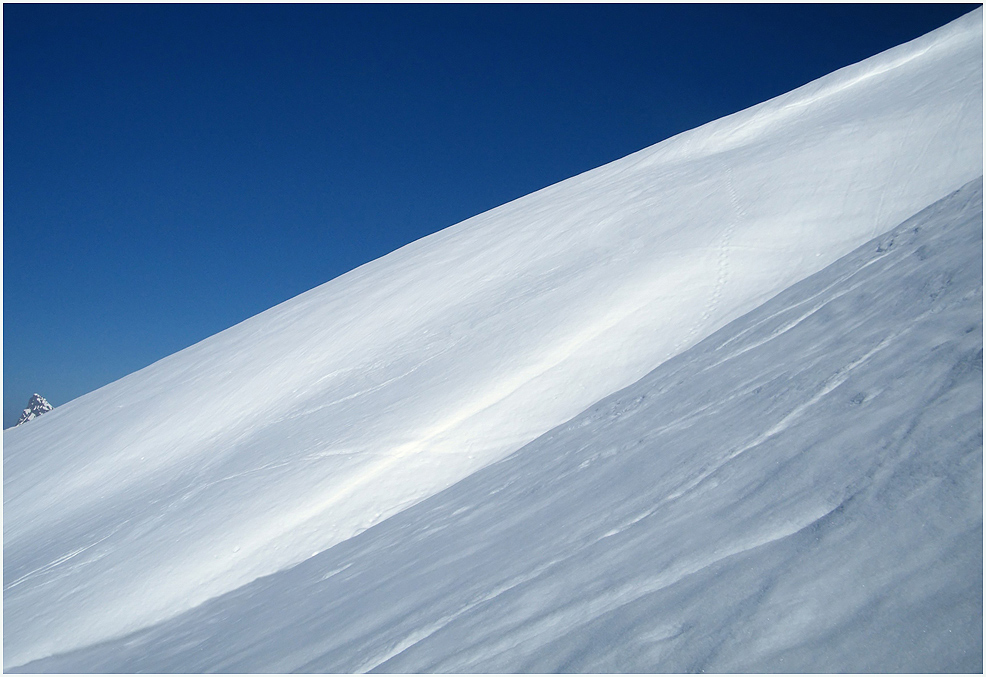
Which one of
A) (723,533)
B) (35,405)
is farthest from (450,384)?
(35,405)

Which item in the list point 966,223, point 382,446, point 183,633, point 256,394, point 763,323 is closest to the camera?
point 183,633

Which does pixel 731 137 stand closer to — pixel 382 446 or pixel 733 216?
pixel 733 216

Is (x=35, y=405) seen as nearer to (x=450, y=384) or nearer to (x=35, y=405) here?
(x=35, y=405)

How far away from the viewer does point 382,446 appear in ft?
10.3

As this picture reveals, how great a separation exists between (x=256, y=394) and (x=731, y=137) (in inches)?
193

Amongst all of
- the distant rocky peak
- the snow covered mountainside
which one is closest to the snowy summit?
the distant rocky peak

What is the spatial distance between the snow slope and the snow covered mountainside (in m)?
0.03

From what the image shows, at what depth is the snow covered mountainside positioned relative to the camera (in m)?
2.65

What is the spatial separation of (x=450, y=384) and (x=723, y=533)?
2118 mm

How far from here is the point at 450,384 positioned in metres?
3.50

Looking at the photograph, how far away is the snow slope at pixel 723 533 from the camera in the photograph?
1205 millimetres

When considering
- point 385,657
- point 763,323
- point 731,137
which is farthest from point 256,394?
point 731,137

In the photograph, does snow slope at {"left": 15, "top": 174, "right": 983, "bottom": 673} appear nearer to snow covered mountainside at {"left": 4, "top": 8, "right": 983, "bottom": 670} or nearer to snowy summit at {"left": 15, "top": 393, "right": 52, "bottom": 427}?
snow covered mountainside at {"left": 4, "top": 8, "right": 983, "bottom": 670}

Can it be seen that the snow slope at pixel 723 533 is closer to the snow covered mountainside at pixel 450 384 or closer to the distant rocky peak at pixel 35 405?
the snow covered mountainside at pixel 450 384
